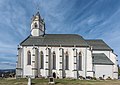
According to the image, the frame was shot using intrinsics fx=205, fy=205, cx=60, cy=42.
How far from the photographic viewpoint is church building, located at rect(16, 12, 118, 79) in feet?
200

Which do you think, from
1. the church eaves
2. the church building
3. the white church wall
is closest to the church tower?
the church eaves

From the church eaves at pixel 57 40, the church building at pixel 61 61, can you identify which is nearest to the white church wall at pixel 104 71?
the church building at pixel 61 61

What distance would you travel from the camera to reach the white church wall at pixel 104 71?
6088 centimetres

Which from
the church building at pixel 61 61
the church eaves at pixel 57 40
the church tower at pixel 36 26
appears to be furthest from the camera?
the church tower at pixel 36 26

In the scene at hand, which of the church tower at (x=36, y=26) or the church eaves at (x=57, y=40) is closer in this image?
the church eaves at (x=57, y=40)

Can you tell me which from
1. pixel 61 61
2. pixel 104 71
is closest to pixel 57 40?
pixel 61 61

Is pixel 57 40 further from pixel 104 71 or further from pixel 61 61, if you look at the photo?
pixel 104 71

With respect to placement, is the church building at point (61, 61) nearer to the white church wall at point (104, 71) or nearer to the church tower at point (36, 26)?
the white church wall at point (104, 71)

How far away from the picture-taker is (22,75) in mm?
60906

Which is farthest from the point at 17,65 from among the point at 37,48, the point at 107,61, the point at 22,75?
the point at 107,61

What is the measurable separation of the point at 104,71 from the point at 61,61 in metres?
13.2

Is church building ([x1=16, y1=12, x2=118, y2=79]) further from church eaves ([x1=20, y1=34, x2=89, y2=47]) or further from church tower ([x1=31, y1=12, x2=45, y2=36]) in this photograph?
church tower ([x1=31, y1=12, x2=45, y2=36])

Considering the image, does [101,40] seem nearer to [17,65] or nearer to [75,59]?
[75,59]

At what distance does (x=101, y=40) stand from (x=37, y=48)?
23490 mm
